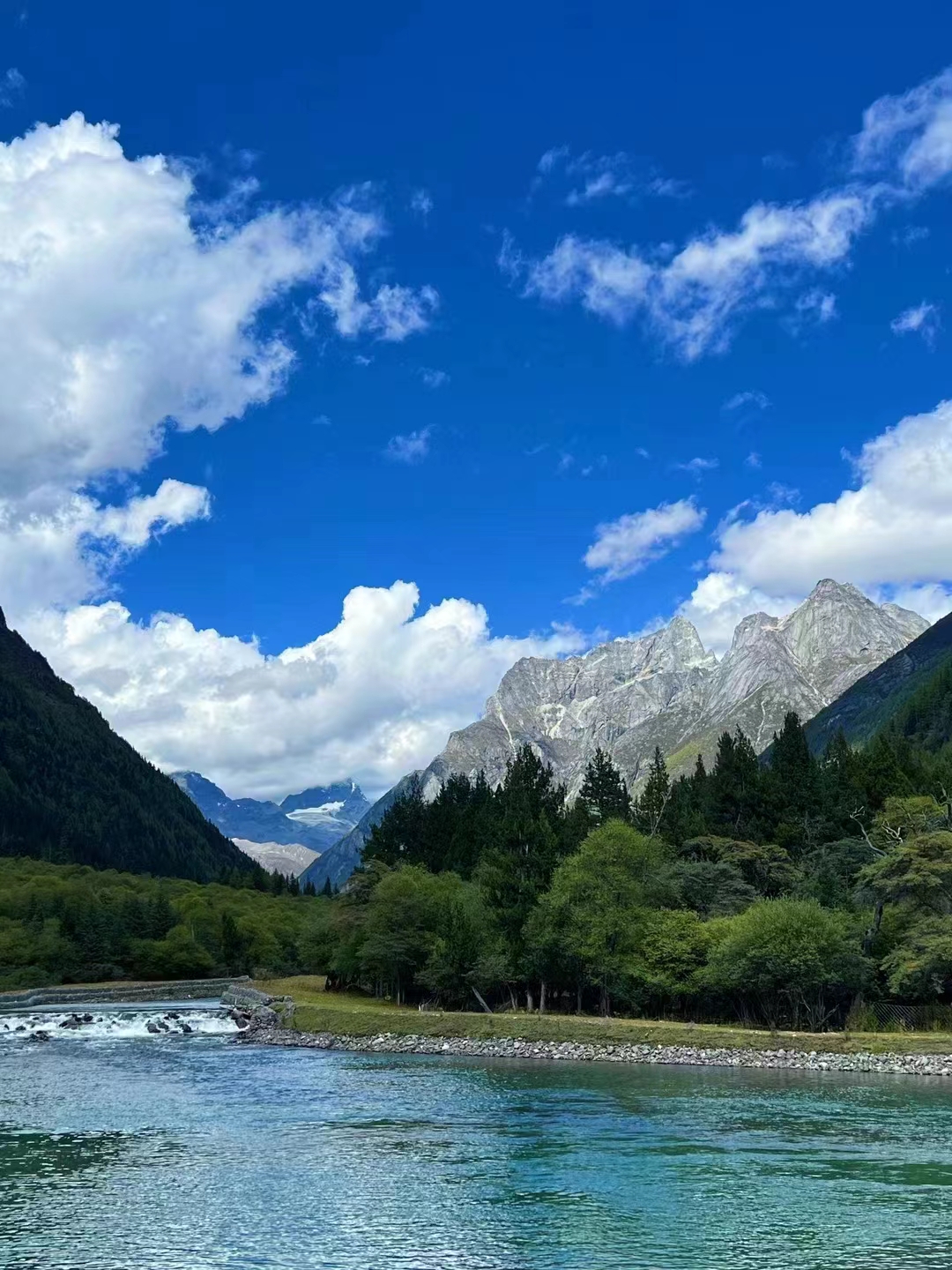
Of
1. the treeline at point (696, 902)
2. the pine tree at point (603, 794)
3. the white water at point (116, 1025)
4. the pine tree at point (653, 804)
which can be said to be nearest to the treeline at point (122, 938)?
the white water at point (116, 1025)

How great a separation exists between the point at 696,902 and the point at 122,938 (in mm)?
106152

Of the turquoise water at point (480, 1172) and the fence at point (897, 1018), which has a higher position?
the fence at point (897, 1018)

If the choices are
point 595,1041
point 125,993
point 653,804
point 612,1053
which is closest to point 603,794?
point 653,804

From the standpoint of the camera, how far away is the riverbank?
74.9m

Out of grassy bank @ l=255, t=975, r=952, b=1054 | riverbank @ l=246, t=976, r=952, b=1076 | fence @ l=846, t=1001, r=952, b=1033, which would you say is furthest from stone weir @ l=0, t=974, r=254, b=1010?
fence @ l=846, t=1001, r=952, b=1033

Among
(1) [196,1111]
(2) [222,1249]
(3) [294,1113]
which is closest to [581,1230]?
(2) [222,1249]

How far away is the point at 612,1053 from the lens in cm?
8219

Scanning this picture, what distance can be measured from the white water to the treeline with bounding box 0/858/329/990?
31.1m

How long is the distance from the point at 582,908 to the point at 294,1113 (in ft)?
152

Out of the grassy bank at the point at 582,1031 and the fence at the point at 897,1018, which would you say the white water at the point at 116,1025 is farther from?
the fence at the point at 897,1018

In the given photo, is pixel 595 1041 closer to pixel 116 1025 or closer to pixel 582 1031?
pixel 582 1031

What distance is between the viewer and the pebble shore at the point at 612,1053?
239ft

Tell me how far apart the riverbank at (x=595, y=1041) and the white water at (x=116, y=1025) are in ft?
29.3

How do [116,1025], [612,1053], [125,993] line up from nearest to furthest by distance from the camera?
1. [612,1053]
2. [116,1025]
3. [125,993]
